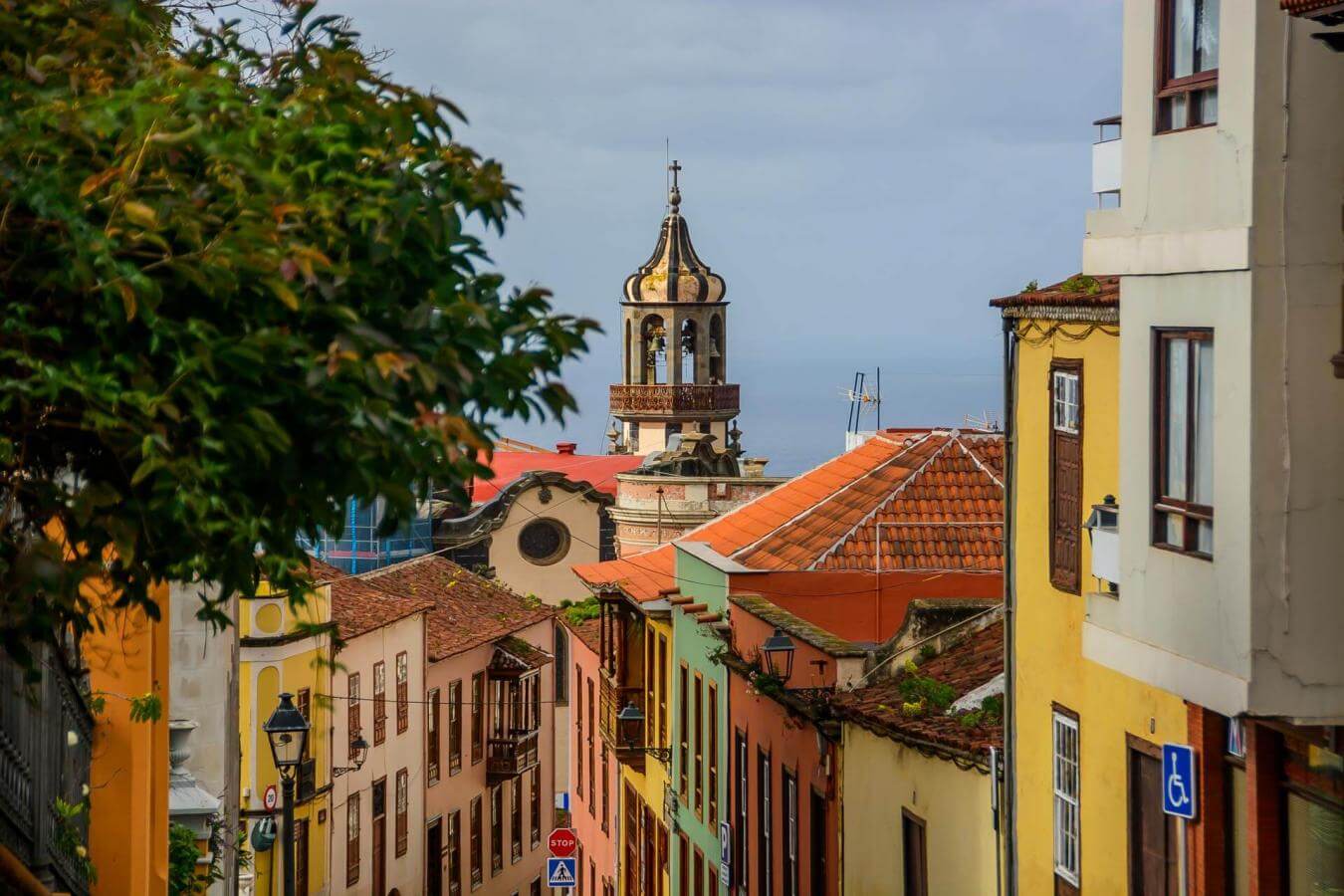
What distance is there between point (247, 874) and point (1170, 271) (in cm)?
2173

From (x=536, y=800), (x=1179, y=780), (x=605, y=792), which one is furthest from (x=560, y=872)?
(x=1179, y=780)

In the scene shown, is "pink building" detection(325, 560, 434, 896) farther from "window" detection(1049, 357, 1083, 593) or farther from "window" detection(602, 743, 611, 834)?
"window" detection(1049, 357, 1083, 593)

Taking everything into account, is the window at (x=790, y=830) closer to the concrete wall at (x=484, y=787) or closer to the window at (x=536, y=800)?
the concrete wall at (x=484, y=787)

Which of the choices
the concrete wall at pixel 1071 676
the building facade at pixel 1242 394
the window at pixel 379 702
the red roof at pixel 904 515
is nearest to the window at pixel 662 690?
the red roof at pixel 904 515

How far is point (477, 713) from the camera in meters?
53.9

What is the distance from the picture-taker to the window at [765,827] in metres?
26.1

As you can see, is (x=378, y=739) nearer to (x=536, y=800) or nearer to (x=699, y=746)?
(x=536, y=800)

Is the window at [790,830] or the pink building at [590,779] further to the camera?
the pink building at [590,779]

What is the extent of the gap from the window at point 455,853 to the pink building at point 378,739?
1951 mm

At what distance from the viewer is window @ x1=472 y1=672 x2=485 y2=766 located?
176 feet

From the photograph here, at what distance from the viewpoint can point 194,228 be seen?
6.85 metres

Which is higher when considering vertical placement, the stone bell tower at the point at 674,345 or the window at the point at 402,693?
the stone bell tower at the point at 674,345

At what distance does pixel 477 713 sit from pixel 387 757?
→ 7.69 metres

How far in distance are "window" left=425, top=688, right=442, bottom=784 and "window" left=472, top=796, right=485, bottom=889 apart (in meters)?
3.25
